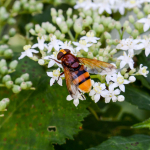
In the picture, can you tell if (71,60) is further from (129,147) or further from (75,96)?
(129,147)

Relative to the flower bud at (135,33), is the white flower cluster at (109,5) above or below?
above

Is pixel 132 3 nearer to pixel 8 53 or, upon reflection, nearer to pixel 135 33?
pixel 135 33

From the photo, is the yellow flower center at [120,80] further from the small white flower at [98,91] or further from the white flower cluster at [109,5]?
the white flower cluster at [109,5]

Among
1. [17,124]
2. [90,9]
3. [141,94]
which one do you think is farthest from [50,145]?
[90,9]

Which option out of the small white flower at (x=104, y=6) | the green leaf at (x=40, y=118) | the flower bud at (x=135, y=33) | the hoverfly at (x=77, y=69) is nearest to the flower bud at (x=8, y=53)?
the green leaf at (x=40, y=118)

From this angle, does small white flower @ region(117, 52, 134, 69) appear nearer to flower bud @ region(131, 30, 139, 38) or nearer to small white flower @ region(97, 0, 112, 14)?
flower bud @ region(131, 30, 139, 38)
